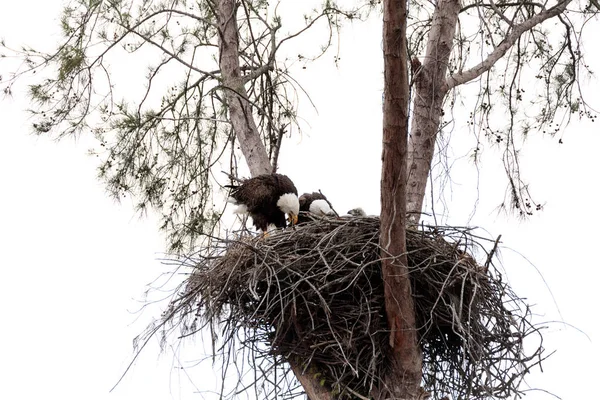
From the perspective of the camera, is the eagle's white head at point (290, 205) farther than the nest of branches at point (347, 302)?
Yes

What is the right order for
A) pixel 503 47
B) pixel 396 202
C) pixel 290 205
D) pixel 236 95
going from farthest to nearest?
pixel 236 95, pixel 290 205, pixel 503 47, pixel 396 202

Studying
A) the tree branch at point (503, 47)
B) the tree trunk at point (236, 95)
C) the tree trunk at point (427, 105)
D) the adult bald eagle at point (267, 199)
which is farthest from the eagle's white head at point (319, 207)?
the tree branch at point (503, 47)

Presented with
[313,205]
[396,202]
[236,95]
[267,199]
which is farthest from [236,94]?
[396,202]

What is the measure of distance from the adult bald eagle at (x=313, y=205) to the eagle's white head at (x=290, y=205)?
0.06 metres

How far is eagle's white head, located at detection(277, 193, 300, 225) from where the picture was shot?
6.02 m

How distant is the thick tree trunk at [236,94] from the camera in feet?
19.9

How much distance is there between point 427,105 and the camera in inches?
217

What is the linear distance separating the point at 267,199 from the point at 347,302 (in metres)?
1.63

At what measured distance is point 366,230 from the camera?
4.58 metres

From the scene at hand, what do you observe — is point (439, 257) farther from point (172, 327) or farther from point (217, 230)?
point (217, 230)

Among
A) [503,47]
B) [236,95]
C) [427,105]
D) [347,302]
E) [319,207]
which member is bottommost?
[347,302]

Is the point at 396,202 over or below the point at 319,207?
below

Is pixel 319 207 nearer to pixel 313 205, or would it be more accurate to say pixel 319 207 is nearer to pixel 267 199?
pixel 313 205

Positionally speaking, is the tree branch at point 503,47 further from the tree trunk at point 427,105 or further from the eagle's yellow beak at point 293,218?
the eagle's yellow beak at point 293,218
